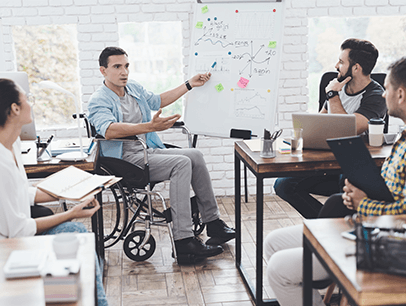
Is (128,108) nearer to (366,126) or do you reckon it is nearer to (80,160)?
(80,160)

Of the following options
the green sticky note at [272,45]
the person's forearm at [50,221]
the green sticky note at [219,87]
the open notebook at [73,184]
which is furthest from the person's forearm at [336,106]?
the person's forearm at [50,221]

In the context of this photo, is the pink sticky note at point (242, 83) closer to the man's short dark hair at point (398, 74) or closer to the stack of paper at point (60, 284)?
the man's short dark hair at point (398, 74)

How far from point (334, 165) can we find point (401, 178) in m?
0.55

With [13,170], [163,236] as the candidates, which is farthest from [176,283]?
[13,170]

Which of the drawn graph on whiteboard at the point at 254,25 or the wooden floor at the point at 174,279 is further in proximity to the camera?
the drawn graph on whiteboard at the point at 254,25

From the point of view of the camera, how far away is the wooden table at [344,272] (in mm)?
962

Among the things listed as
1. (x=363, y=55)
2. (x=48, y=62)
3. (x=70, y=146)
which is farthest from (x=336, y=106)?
(x=48, y=62)

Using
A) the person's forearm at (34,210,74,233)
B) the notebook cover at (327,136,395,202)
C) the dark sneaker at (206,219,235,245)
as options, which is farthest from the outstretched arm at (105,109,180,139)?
the notebook cover at (327,136,395,202)

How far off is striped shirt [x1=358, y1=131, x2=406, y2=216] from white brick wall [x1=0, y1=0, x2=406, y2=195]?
7.32ft

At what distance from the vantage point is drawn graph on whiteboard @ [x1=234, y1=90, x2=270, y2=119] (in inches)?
122

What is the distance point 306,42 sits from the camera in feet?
12.1

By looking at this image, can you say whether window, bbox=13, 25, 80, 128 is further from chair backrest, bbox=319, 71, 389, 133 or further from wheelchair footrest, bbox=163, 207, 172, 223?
chair backrest, bbox=319, 71, 389, 133

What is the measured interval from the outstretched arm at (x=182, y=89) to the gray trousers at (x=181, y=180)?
588mm

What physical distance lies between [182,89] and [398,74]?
1.91 metres
